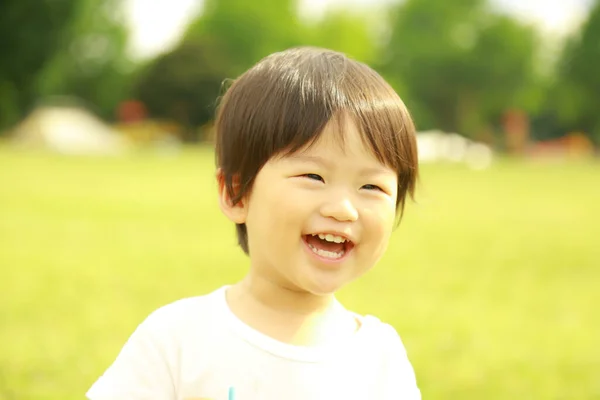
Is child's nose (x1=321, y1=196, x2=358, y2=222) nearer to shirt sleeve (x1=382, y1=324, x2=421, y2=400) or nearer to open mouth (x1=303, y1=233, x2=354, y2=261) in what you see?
open mouth (x1=303, y1=233, x2=354, y2=261)

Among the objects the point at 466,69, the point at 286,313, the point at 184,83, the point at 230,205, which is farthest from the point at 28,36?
the point at 286,313

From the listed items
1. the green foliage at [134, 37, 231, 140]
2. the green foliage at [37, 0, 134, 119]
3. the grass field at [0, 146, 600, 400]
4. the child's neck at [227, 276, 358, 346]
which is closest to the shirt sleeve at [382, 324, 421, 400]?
the child's neck at [227, 276, 358, 346]

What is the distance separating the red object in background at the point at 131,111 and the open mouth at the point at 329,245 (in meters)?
54.6

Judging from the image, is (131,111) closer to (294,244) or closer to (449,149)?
(449,149)

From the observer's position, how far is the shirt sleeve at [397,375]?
2.27 m

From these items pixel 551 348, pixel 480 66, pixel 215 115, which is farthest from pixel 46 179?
pixel 480 66

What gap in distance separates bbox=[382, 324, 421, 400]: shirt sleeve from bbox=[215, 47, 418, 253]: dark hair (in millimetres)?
444

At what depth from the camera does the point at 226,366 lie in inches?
84.8

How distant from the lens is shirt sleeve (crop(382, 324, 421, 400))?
2273 mm

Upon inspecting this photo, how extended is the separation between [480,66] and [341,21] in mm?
11075

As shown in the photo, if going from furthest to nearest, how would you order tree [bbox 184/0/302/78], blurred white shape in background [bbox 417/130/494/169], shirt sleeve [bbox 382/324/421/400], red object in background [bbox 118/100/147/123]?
tree [bbox 184/0/302/78] → red object in background [bbox 118/100/147/123] → blurred white shape in background [bbox 417/130/494/169] → shirt sleeve [bbox 382/324/421/400]

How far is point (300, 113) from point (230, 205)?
1.16 ft

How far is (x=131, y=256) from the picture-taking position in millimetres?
8594

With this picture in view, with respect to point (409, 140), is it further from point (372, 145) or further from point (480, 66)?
point (480, 66)
